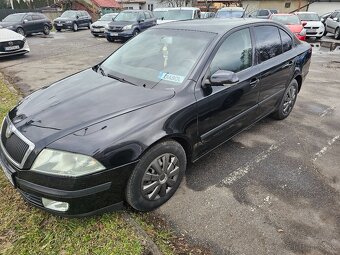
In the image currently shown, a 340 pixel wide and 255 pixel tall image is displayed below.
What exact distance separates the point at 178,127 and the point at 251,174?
1322 millimetres

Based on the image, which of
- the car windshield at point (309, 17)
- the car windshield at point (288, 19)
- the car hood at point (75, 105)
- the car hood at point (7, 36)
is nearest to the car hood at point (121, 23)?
the car hood at point (7, 36)

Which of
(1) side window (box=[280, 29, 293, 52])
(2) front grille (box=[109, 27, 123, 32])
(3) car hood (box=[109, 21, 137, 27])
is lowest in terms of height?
(2) front grille (box=[109, 27, 123, 32])

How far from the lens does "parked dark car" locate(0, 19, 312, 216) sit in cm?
230

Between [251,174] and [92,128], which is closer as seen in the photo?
[92,128]

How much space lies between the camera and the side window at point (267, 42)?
3929 millimetres

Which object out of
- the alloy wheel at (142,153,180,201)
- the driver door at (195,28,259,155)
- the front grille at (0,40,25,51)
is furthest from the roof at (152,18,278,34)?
the front grille at (0,40,25,51)

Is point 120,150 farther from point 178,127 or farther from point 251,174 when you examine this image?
point 251,174

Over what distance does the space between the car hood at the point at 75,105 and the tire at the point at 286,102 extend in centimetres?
272

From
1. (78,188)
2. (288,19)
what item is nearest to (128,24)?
(288,19)

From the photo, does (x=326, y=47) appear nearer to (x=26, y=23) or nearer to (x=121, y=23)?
(x=121, y=23)

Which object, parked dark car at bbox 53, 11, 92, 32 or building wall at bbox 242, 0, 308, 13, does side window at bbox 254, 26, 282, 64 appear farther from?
building wall at bbox 242, 0, 308, 13

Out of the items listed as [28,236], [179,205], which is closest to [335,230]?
[179,205]

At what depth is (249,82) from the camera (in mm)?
3650

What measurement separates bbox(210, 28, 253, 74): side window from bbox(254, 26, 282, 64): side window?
220 mm
